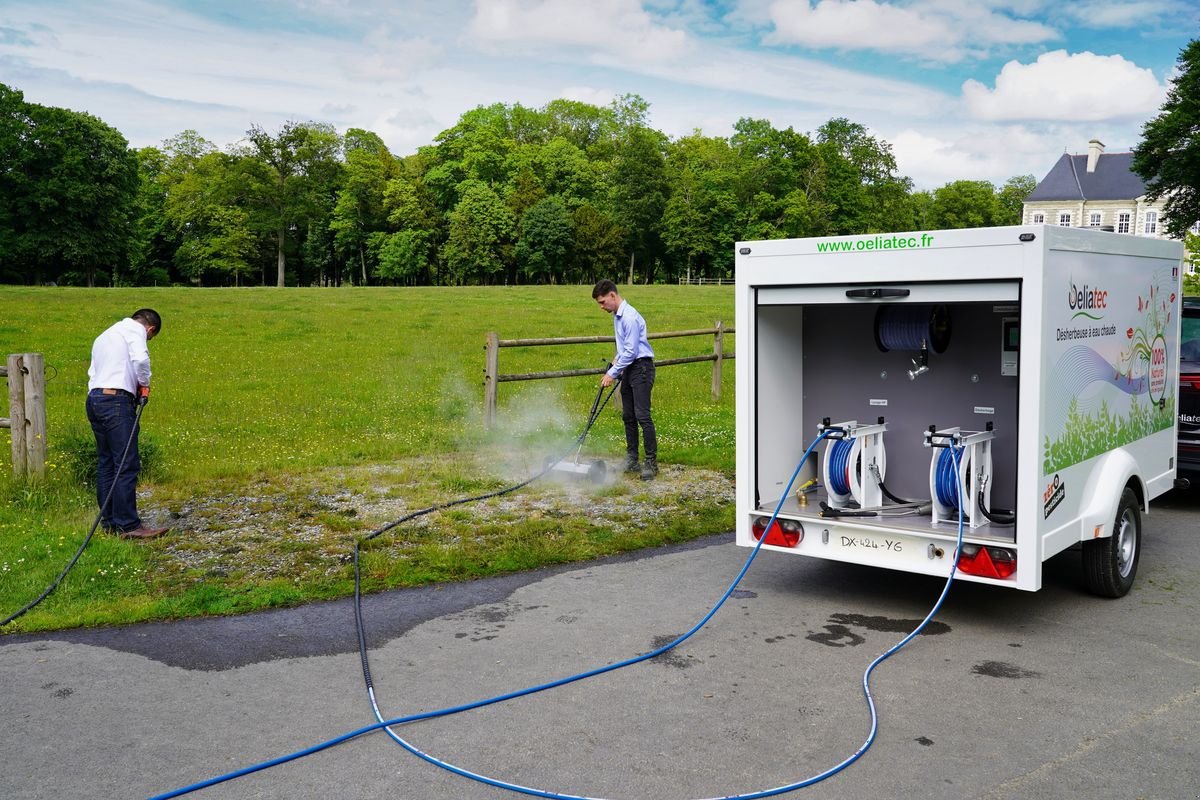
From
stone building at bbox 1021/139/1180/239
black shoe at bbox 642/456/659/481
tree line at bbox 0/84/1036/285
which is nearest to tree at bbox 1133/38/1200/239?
tree line at bbox 0/84/1036/285

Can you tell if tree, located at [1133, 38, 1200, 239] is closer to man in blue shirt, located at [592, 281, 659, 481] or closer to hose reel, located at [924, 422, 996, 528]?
man in blue shirt, located at [592, 281, 659, 481]

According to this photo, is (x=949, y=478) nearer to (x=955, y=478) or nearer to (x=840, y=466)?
(x=955, y=478)

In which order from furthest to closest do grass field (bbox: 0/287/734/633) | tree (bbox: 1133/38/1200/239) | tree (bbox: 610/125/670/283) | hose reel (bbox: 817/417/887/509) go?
tree (bbox: 610/125/670/283) < tree (bbox: 1133/38/1200/239) < grass field (bbox: 0/287/734/633) < hose reel (bbox: 817/417/887/509)

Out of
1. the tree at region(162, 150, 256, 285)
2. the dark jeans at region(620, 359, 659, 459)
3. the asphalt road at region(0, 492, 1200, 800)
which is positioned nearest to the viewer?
the asphalt road at region(0, 492, 1200, 800)

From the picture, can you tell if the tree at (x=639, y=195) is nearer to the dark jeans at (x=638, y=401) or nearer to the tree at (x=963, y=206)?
the tree at (x=963, y=206)

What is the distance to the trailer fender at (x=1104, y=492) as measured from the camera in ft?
21.4

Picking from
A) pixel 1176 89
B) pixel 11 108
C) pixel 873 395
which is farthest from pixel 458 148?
pixel 873 395

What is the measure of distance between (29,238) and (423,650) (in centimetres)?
6354

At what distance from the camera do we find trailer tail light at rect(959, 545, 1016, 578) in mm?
5965

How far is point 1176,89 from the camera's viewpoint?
4906 cm

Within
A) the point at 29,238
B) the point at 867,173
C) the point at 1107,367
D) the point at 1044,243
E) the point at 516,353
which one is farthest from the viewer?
the point at 867,173

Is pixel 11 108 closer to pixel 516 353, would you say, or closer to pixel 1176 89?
pixel 516 353

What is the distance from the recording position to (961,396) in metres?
7.18

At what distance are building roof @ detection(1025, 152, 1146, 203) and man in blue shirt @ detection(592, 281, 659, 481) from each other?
104 metres
